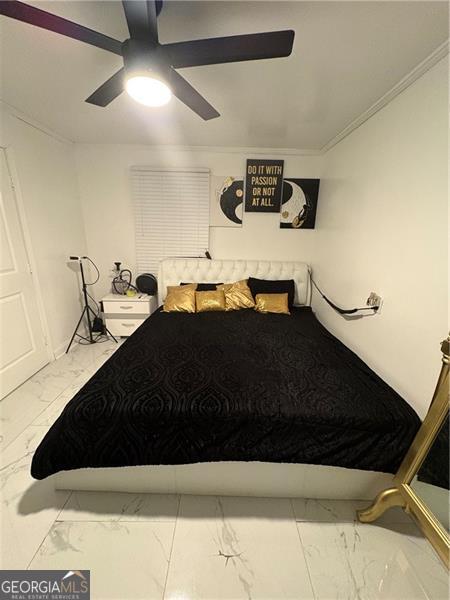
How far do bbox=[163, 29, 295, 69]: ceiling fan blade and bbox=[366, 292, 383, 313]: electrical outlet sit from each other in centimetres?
161

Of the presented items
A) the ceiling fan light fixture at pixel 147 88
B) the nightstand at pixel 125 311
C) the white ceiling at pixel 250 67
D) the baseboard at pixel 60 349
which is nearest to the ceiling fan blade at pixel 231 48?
the ceiling fan light fixture at pixel 147 88

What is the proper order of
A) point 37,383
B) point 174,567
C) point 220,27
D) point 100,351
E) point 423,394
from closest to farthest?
1. point 174,567
2. point 220,27
3. point 423,394
4. point 37,383
5. point 100,351

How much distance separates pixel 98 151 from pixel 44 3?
214cm

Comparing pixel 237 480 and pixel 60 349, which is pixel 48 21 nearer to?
pixel 237 480

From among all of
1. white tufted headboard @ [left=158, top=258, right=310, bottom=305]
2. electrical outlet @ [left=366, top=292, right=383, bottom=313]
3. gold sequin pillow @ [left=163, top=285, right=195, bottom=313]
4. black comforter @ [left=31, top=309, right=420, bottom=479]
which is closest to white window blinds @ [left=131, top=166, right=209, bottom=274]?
white tufted headboard @ [left=158, top=258, right=310, bottom=305]

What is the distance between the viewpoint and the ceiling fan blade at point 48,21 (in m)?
0.91

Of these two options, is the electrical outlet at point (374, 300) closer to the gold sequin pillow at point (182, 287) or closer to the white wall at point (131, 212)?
the white wall at point (131, 212)

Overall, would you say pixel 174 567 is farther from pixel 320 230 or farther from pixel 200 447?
pixel 320 230

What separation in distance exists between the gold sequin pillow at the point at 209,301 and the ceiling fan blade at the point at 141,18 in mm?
2119

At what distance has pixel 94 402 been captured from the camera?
1.30 meters

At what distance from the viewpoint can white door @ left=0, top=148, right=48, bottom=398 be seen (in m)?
2.18

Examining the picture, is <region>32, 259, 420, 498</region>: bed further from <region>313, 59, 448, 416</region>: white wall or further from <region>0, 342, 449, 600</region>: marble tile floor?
<region>313, 59, 448, 416</region>: white wall

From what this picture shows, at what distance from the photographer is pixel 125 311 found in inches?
124

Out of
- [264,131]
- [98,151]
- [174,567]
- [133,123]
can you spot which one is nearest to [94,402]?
[174,567]
